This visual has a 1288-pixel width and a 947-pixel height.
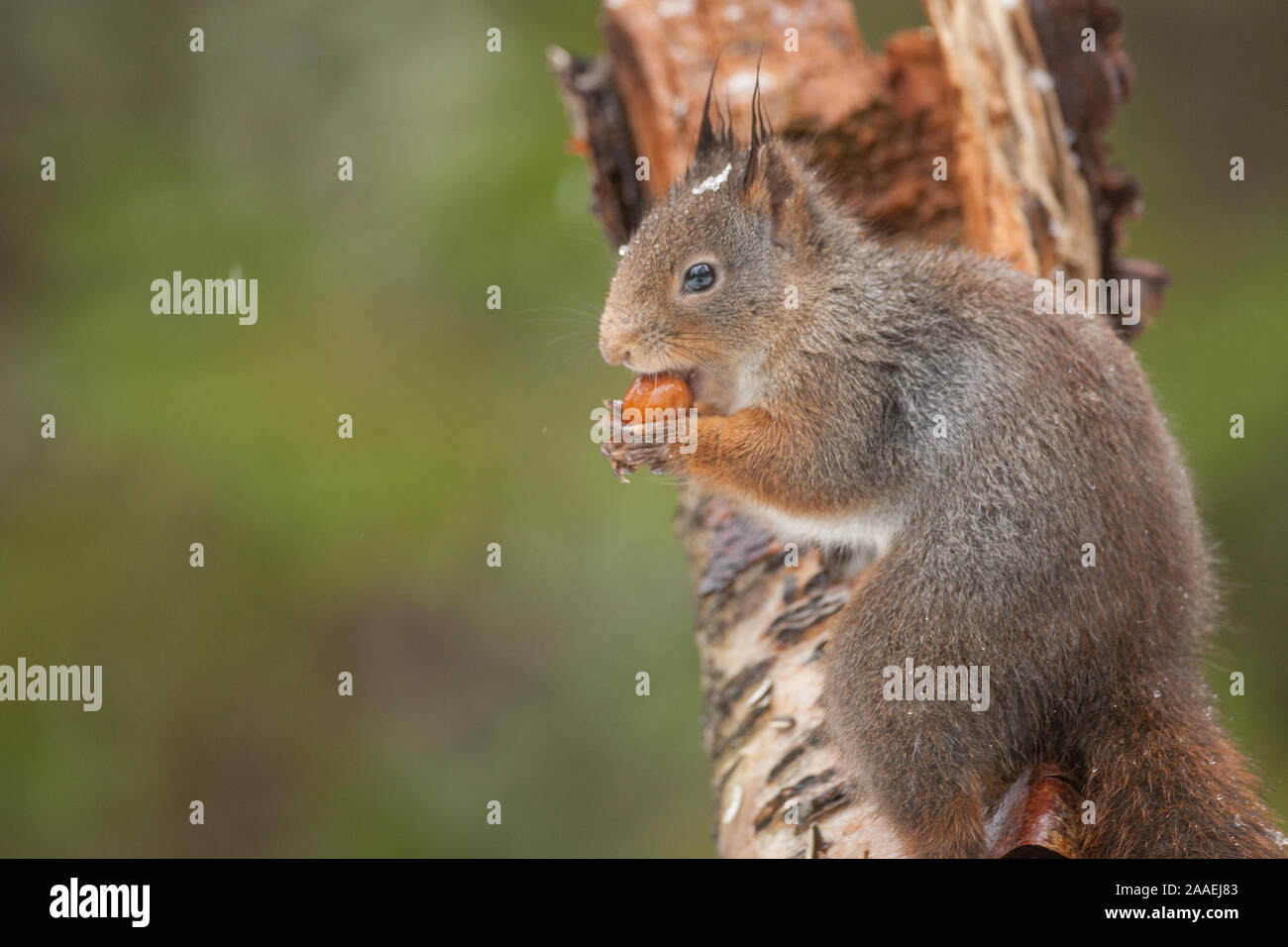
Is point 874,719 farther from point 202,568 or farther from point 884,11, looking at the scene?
point 884,11

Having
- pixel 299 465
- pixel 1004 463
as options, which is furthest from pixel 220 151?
pixel 1004 463

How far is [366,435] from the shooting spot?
5512 millimetres

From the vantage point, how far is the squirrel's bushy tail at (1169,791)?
252 centimetres

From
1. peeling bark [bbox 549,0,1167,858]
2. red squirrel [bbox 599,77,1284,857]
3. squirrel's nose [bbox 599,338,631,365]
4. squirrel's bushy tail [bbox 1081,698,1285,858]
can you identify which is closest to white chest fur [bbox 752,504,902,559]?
red squirrel [bbox 599,77,1284,857]

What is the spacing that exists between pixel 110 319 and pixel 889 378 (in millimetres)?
3834

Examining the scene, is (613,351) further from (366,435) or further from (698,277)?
(366,435)

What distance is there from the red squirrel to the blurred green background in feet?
6.77

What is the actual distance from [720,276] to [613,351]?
14.0 inches

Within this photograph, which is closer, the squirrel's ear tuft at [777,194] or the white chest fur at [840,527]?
the white chest fur at [840,527]

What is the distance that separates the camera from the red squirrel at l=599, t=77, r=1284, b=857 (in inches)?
107

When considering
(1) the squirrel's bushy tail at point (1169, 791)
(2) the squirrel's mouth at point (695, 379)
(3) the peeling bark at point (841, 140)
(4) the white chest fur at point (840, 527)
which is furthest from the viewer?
(3) the peeling bark at point (841, 140)

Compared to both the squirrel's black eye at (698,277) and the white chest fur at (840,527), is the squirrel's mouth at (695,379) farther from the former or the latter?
the white chest fur at (840,527)

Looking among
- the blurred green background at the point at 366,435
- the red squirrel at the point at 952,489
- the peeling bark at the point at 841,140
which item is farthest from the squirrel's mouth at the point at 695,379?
the blurred green background at the point at 366,435

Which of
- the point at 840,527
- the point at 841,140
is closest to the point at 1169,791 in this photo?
the point at 840,527
